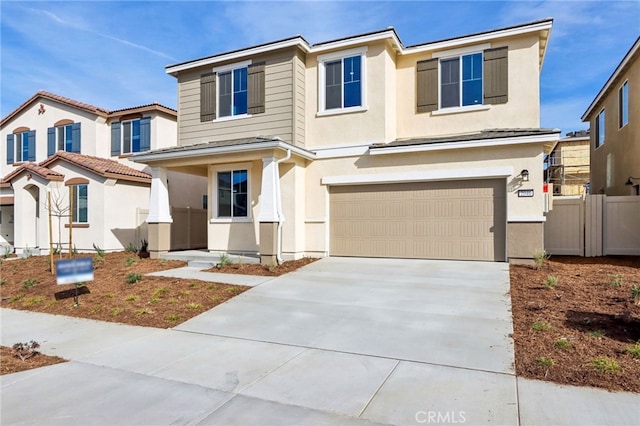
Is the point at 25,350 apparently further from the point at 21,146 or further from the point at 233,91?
the point at 21,146

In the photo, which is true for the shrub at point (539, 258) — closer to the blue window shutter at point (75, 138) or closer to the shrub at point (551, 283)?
the shrub at point (551, 283)

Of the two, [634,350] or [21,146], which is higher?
[21,146]

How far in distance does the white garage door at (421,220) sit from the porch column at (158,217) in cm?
543

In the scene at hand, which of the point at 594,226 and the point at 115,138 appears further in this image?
the point at 115,138

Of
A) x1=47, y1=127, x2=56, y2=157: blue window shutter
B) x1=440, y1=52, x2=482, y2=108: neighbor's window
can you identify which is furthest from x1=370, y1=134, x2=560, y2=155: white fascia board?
x1=47, y1=127, x2=56, y2=157: blue window shutter

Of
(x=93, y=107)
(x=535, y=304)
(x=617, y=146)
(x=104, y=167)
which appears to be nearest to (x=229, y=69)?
(x=104, y=167)

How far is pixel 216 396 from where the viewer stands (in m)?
4.21

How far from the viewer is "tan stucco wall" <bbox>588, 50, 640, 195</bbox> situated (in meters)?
13.8

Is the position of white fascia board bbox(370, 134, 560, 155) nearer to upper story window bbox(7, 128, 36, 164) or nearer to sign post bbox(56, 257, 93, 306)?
sign post bbox(56, 257, 93, 306)

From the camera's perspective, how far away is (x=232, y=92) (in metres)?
14.2

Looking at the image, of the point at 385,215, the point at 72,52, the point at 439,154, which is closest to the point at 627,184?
the point at 439,154

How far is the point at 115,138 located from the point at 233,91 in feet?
26.6

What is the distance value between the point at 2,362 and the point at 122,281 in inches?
191

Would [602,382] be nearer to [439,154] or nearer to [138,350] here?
[138,350]
